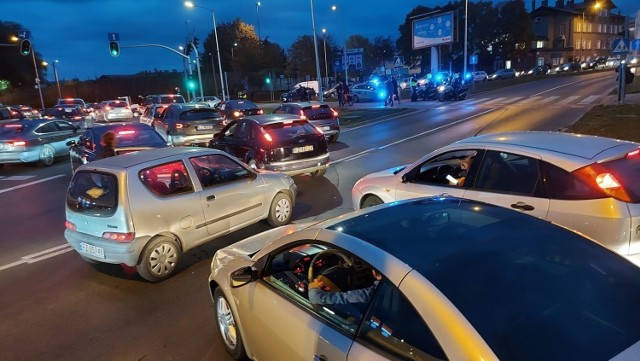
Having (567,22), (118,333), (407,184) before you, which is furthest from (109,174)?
(567,22)

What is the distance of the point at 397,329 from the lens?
7.18ft

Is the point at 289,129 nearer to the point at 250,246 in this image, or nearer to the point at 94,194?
the point at 94,194

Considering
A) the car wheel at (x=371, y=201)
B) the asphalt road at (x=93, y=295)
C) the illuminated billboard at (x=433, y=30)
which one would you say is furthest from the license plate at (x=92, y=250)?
the illuminated billboard at (x=433, y=30)

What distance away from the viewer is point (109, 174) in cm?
557

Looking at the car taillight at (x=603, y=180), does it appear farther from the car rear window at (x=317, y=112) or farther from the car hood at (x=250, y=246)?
the car rear window at (x=317, y=112)

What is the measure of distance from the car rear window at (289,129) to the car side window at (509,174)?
5.97 metres

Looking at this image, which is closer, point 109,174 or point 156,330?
point 156,330

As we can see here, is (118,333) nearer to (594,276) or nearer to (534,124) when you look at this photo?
(594,276)

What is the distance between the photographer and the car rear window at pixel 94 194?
5.46 m

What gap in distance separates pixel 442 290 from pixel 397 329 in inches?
12.1

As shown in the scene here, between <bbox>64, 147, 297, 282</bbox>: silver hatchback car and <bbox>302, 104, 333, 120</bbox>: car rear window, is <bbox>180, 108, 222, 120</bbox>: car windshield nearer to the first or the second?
<bbox>302, 104, 333, 120</bbox>: car rear window

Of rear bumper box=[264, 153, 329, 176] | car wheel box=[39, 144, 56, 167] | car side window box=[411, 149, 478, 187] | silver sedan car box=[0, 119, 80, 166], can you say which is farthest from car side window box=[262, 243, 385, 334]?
car wheel box=[39, 144, 56, 167]

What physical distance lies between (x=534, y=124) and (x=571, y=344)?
1754 cm

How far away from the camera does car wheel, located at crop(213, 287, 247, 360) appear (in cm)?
368
